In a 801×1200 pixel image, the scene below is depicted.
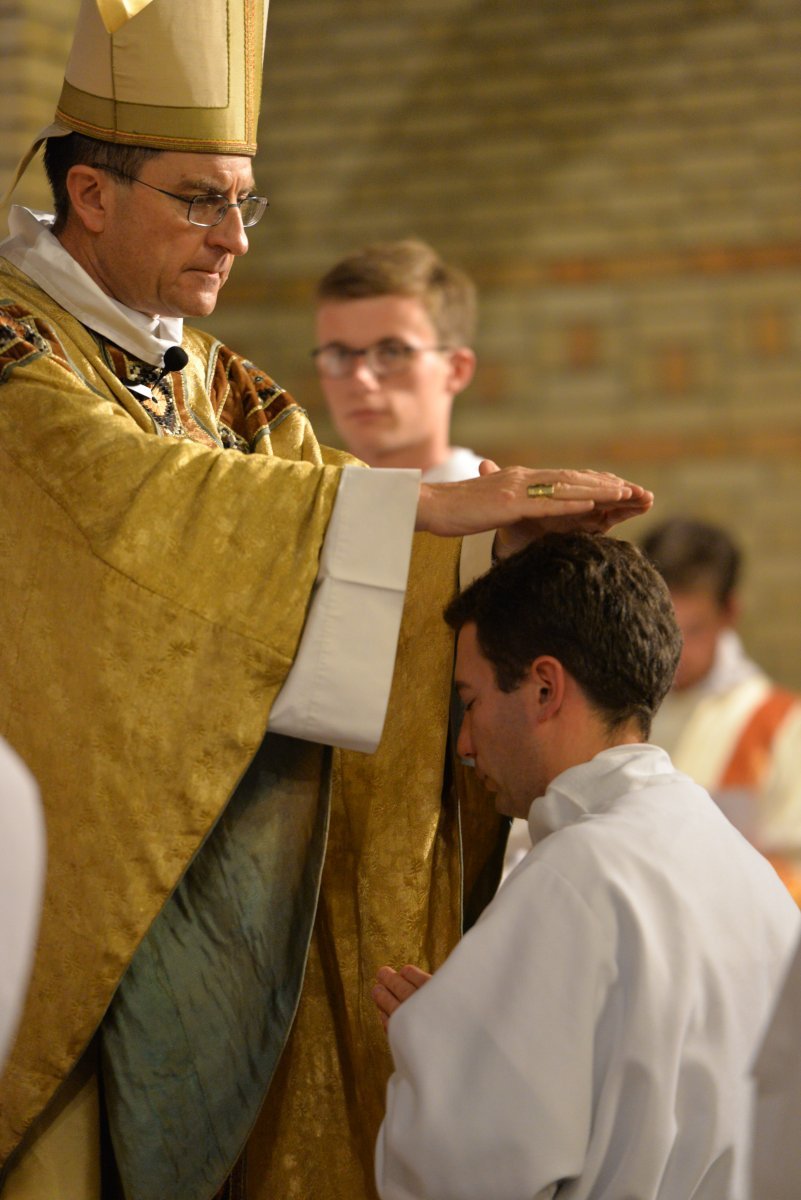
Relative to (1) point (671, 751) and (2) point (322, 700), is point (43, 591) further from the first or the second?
(1) point (671, 751)

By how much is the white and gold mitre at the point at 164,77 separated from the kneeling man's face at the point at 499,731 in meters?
1.06

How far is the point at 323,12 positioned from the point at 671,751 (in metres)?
4.32

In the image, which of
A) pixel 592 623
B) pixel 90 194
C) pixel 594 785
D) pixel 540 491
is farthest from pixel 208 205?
pixel 594 785

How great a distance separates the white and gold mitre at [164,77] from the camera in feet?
10.4

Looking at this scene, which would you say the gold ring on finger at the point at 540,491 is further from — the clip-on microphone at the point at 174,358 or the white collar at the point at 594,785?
the clip-on microphone at the point at 174,358

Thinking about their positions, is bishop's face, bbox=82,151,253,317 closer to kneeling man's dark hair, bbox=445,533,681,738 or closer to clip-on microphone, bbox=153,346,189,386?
clip-on microphone, bbox=153,346,189,386

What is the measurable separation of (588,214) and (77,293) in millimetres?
6124

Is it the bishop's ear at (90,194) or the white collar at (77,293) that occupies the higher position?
the bishop's ear at (90,194)

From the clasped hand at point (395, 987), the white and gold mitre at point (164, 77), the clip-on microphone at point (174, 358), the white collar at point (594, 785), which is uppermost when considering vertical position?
the white and gold mitre at point (164, 77)

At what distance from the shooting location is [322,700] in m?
2.77

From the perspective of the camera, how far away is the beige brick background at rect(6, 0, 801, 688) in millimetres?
8805

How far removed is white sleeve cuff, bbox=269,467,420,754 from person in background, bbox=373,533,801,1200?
0.36 m

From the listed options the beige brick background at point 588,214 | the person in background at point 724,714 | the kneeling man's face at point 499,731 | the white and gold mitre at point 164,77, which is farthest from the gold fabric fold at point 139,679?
the beige brick background at point 588,214

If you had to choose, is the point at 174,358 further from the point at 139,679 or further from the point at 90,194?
the point at 139,679
